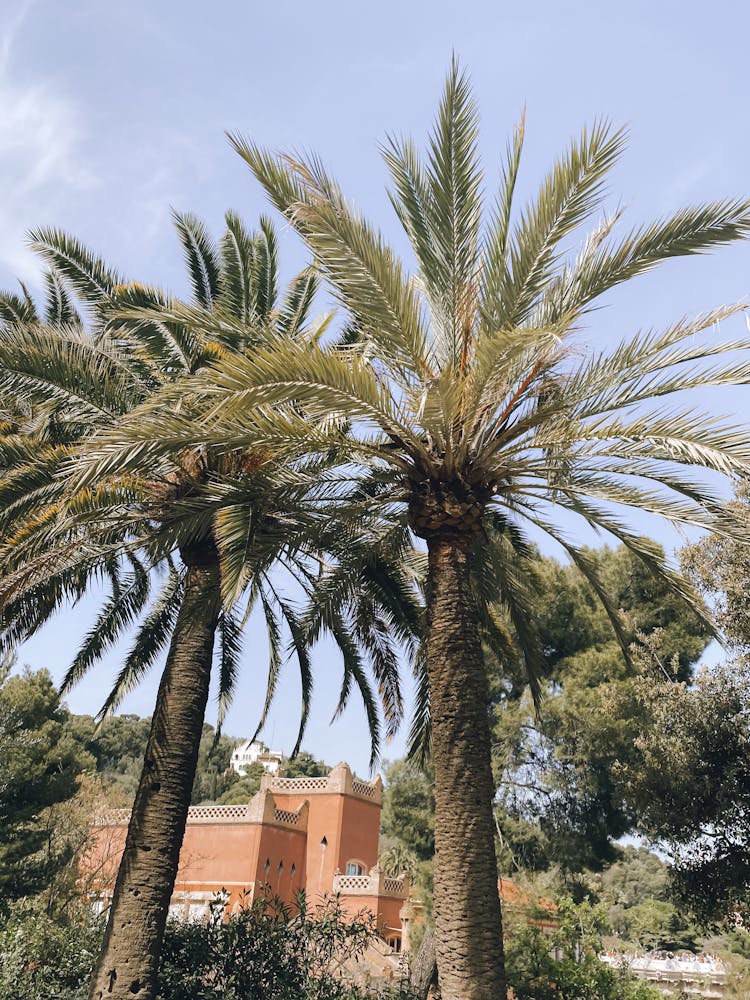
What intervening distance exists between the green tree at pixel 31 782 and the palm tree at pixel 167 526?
1074cm

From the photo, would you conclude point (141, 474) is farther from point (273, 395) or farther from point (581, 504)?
point (581, 504)

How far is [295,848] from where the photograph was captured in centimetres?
2772

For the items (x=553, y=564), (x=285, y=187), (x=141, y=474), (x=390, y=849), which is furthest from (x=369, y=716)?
(x=390, y=849)

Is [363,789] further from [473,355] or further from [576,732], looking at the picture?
[473,355]

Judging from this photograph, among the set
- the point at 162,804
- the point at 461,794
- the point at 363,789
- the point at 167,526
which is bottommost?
the point at 461,794

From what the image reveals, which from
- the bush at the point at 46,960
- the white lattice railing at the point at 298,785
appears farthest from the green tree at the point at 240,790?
the bush at the point at 46,960

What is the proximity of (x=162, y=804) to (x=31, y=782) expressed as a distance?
17.4m

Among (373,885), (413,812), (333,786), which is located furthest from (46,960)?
(333,786)

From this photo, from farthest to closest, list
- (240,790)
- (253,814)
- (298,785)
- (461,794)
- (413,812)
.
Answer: (240,790)
(298,785)
(253,814)
(413,812)
(461,794)

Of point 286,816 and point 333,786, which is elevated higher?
point 333,786

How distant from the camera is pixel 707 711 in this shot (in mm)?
11789

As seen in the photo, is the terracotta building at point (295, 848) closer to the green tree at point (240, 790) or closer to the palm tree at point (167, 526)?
the green tree at point (240, 790)

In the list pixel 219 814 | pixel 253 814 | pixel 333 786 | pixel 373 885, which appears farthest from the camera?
pixel 333 786

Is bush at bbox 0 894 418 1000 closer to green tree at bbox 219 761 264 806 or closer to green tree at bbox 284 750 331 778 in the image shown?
green tree at bbox 219 761 264 806
